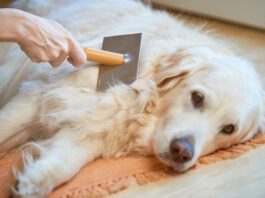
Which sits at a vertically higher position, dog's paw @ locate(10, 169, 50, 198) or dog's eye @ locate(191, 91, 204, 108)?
dog's eye @ locate(191, 91, 204, 108)

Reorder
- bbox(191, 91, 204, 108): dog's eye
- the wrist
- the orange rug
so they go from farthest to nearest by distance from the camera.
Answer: bbox(191, 91, 204, 108): dog's eye → the orange rug → the wrist

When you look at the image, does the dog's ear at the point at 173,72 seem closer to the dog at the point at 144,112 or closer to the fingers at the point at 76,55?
the dog at the point at 144,112

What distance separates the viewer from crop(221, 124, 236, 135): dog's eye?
1.60 m

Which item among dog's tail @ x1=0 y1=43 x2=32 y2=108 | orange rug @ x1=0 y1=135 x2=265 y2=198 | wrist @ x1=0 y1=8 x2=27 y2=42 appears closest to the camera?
wrist @ x1=0 y1=8 x2=27 y2=42

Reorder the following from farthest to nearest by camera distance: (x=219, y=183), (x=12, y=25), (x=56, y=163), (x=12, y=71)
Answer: (x=12, y=71) → (x=219, y=183) → (x=56, y=163) → (x=12, y=25)

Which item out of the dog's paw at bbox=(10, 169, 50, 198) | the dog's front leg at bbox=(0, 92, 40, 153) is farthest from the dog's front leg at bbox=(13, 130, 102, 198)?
the dog's front leg at bbox=(0, 92, 40, 153)

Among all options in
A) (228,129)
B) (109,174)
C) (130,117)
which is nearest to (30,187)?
(109,174)

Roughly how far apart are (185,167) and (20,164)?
0.65 metres

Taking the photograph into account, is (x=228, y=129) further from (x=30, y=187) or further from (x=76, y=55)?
(x=30, y=187)

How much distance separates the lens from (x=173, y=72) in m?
1.60

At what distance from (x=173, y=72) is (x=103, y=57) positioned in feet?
0.95

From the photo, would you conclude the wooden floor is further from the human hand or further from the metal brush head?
the human hand

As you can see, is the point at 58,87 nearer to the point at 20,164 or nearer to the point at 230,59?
the point at 20,164

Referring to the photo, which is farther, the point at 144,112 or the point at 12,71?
the point at 12,71
